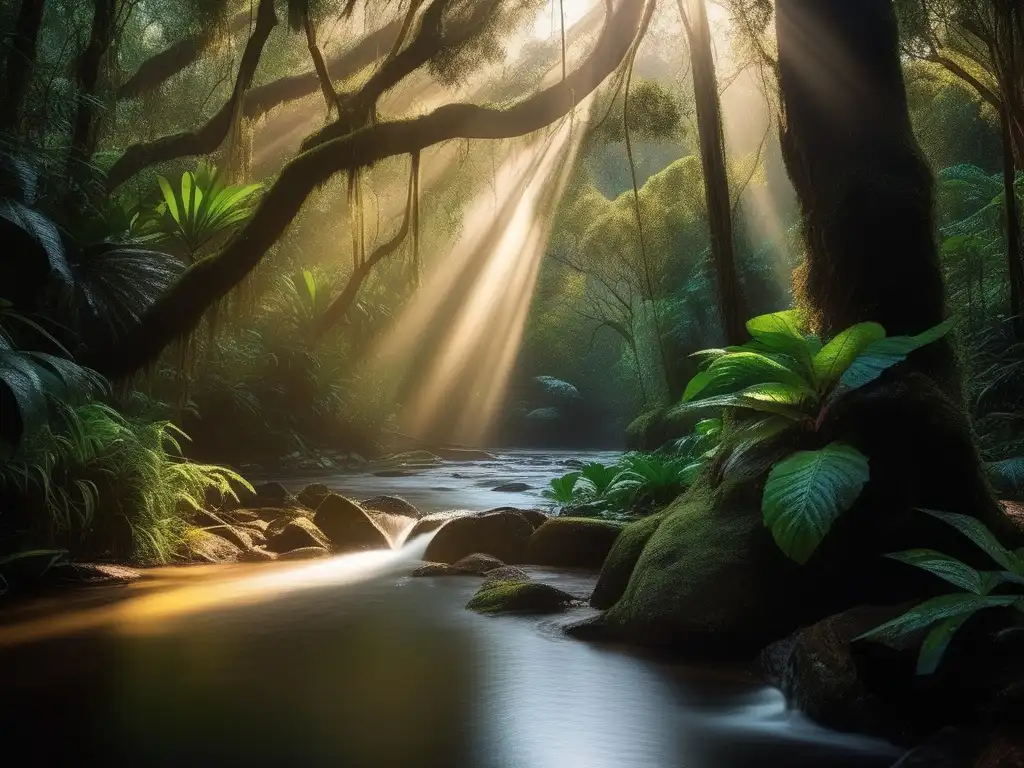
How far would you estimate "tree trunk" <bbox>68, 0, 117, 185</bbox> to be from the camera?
768 cm

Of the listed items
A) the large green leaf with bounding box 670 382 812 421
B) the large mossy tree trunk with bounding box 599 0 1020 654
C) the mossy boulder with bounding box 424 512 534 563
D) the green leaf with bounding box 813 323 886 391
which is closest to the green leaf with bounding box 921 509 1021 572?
the large mossy tree trunk with bounding box 599 0 1020 654

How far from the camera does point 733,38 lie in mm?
8688

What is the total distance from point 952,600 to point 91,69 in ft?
28.0

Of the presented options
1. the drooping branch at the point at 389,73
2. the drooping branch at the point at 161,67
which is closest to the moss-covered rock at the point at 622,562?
the drooping branch at the point at 389,73

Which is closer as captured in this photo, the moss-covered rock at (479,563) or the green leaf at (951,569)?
the green leaf at (951,569)

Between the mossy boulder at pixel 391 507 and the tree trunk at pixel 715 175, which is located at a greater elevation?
the tree trunk at pixel 715 175

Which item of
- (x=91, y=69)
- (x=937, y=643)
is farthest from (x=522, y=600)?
(x=91, y=69)

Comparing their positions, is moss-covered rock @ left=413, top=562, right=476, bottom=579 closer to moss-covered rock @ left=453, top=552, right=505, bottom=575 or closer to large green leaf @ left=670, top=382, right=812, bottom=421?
moss-covered rock @ left=453, top=552, right=505, bottom=575

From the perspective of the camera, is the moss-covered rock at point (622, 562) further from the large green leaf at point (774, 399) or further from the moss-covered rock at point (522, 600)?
the large green leaf at point (774, 399)

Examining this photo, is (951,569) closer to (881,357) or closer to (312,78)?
(881,357)

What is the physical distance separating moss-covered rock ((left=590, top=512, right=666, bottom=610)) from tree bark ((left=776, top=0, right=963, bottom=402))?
58.0 inches

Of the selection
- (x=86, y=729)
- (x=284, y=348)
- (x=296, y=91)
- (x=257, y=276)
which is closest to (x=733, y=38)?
(x=257, y=276)

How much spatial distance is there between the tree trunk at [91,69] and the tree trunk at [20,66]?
70 cm

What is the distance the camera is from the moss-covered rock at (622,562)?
4.64 metres
